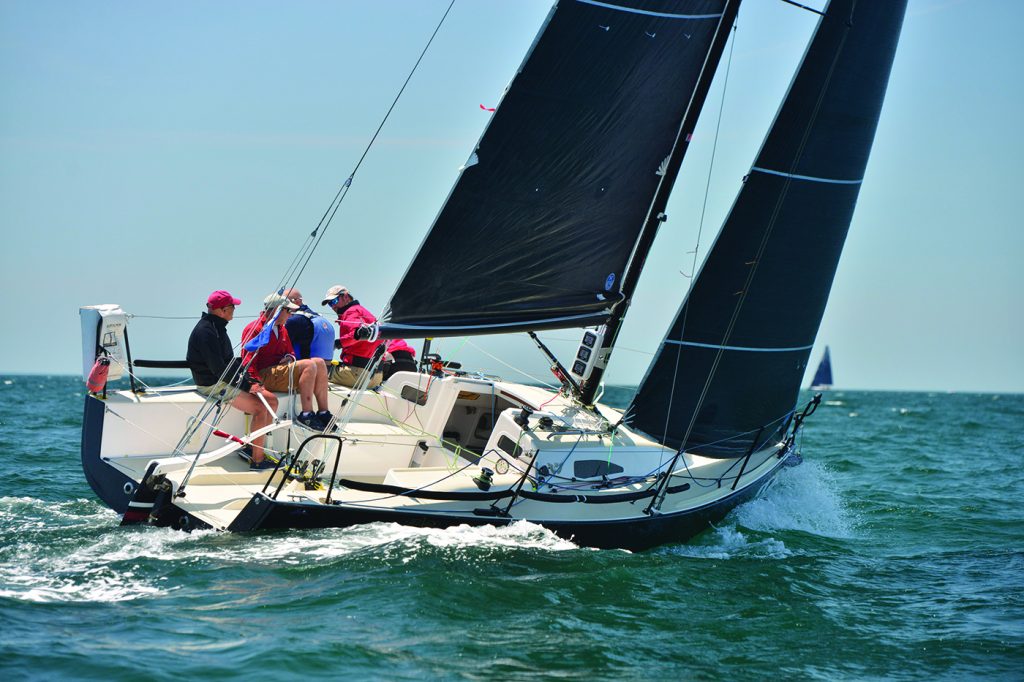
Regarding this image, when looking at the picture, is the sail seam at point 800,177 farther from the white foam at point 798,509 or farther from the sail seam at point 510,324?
the white foam at point 798,509

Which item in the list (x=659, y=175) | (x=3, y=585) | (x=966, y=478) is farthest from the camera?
(x=966, y=478)

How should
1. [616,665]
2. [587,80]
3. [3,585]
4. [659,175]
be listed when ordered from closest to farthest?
[616,665] → [3,585] → [587,80] → [659,175]

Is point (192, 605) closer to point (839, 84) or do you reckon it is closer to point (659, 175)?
point (659, 175)

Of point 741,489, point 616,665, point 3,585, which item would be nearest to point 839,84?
point 741,489

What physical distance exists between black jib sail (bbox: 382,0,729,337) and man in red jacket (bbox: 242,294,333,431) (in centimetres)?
99

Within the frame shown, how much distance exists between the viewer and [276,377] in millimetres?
8055

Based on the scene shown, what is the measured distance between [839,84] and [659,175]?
6.66ft

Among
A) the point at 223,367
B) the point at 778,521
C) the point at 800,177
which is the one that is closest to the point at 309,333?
the point at 223,367

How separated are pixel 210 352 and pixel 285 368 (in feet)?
2.19

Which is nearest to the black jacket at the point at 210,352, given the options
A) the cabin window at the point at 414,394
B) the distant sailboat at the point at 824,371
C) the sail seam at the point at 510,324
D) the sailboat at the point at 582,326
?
the sailboat at the point at 582,326

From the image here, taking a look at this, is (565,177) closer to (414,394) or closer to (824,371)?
(414,394)

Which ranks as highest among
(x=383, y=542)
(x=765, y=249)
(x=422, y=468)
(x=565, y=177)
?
(x=565, y=177)

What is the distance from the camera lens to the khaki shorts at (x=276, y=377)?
26.4ft

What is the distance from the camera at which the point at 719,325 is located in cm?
862
